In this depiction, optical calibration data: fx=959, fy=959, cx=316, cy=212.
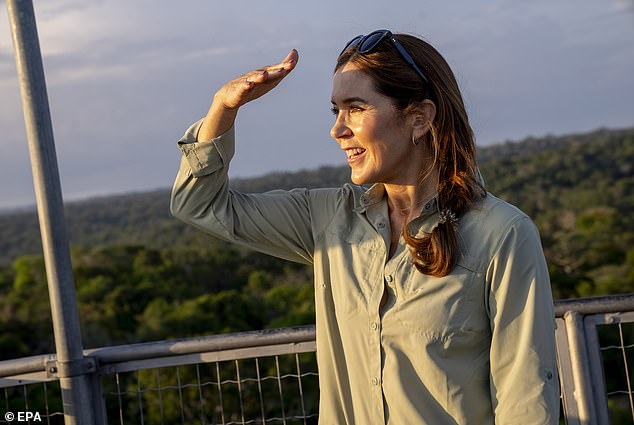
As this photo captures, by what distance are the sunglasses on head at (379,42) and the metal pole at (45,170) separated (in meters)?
1.20

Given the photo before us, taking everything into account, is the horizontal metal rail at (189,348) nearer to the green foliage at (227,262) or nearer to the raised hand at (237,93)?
the raised hand at (237,93)

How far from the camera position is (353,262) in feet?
7.46

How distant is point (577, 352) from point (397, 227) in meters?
1.15

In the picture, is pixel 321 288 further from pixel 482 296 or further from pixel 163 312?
pixel 163 312

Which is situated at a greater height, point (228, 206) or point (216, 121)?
point (216, 121)

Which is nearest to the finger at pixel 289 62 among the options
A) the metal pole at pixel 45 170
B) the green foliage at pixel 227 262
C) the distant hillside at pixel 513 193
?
the metal pole at pixel 45 170

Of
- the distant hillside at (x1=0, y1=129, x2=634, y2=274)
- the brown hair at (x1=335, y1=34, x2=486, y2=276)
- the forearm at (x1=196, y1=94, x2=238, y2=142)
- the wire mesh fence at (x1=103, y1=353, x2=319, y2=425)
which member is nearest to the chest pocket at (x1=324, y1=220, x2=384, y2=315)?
the brown hair at (x1=335, y1=34, x2=486, y2=276)

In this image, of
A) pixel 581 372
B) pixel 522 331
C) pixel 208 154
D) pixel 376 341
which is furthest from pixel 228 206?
pixel 581 372

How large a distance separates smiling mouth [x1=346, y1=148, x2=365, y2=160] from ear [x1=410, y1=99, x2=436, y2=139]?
0.42 feet

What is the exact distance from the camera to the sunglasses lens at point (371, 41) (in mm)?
2207

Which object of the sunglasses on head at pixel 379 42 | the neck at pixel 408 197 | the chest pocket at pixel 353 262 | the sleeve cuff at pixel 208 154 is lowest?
the chest pocket at pixel 353 262

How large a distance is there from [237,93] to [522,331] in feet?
2.80

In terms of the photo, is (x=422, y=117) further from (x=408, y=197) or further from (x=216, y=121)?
(x=216, y=121)

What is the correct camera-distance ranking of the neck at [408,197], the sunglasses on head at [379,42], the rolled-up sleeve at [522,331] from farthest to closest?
the neck at [408,197]
the sunglasses on head at [379,42]
the rolled-up sleeve at [522,331]
